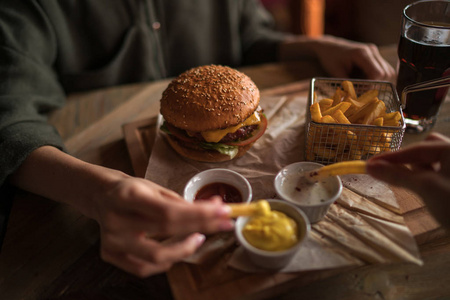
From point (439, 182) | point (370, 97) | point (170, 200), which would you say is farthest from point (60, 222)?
point (370, 97)

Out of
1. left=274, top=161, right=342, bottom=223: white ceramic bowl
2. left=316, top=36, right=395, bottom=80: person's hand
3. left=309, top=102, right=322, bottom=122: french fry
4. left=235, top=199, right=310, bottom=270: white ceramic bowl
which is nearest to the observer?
left=235, top=199, right=310, bottom=270: white ceramic bowl

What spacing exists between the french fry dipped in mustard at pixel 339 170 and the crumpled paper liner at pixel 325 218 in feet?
0.62

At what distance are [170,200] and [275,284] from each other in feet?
1.73

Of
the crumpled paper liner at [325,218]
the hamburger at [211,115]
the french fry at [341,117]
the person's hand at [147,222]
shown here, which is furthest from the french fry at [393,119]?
the person's hand at [147,222]

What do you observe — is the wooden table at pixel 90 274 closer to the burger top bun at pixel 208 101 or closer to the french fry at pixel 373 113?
the burger top bun at pixel 208 101

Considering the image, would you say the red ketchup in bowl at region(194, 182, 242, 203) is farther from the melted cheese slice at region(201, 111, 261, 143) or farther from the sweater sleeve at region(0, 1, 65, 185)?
the sweater sleeve at region(0, 1, 65, 185)

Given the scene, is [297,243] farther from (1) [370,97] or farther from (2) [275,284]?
(1) [370,97]

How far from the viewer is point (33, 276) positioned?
1.42 metres

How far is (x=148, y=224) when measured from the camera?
112 centimetres

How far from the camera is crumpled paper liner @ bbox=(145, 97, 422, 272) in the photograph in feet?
4.39

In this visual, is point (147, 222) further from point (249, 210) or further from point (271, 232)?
point (271, 232)

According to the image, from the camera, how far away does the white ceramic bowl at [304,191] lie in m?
1.44

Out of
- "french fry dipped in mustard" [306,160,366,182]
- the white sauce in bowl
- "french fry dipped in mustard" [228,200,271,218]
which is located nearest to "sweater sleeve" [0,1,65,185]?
"french fry dipped in mustard" [228,200,271,218]

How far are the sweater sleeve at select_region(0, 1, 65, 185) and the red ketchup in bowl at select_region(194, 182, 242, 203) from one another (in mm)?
807
